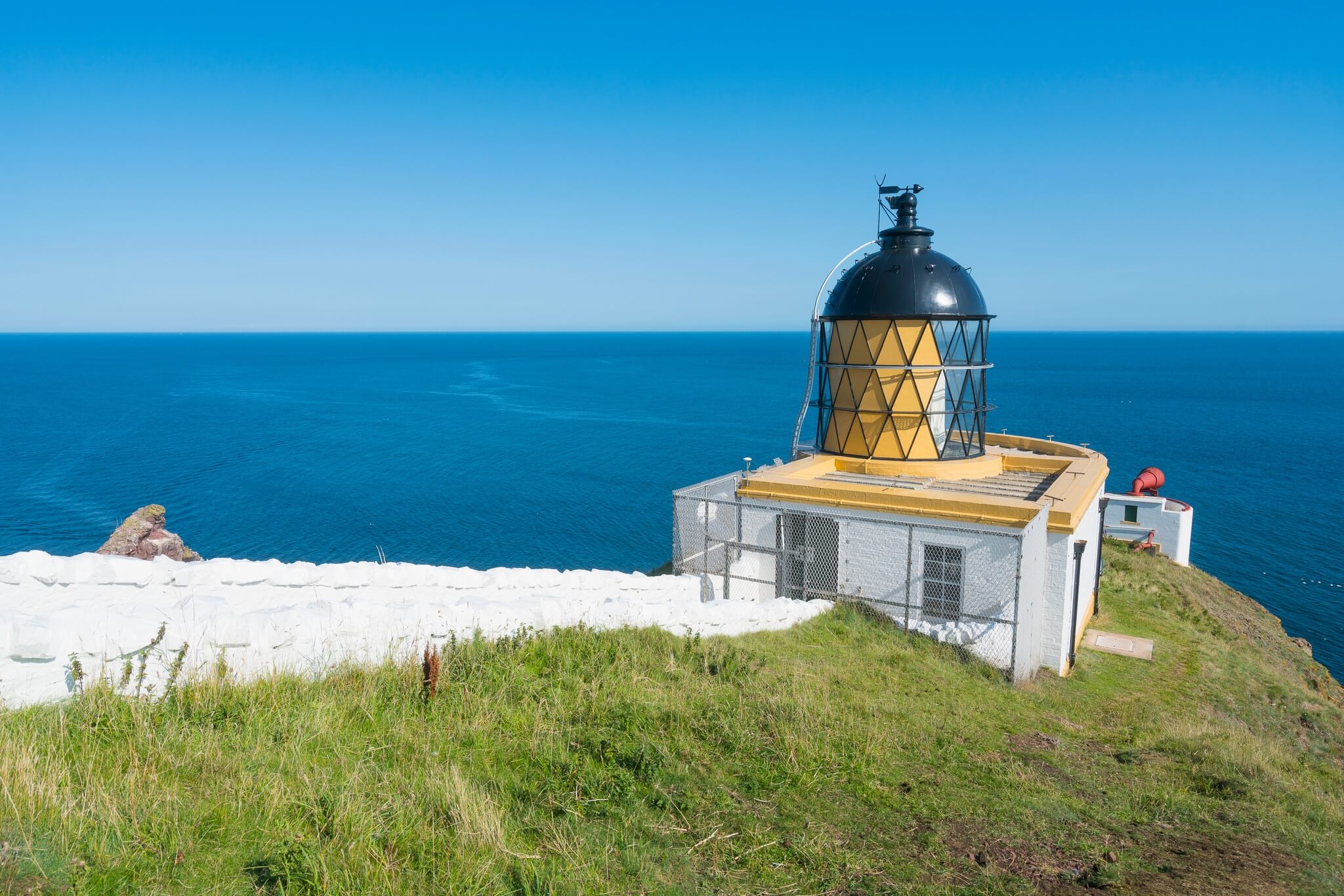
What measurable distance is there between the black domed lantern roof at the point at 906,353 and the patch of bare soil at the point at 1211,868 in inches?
527

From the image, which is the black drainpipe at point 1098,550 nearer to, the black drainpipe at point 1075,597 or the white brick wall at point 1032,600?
the black drainpipe at point 1075,597

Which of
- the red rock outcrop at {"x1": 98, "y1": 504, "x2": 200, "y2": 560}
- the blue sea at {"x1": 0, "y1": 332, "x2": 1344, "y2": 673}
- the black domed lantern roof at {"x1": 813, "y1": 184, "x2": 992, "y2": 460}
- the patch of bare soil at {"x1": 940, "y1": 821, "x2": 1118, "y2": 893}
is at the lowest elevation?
the blue sea at {"x1": 0, "y1": 332, "x2": 1344, "y2": 673}

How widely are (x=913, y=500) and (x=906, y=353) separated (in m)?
5.59

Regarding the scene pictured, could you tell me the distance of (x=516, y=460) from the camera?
5997cm

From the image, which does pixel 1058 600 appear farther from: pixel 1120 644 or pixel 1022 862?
pixel 1022 862

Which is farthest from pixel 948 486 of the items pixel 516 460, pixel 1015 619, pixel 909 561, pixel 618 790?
pixel 516 460

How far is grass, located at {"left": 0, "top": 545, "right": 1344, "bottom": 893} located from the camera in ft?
16.2

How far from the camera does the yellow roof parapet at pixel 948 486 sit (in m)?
14.7

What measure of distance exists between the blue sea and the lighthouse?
1847 cm

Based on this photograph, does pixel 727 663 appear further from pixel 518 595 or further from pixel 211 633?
pixel 211 633

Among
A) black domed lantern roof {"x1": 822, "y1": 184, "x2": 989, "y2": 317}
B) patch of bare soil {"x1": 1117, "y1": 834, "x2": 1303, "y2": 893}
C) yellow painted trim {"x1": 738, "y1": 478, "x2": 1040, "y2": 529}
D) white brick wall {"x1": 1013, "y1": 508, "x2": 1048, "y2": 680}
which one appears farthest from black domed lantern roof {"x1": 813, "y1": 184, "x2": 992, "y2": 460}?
patch of bare soil {"x1": 1117, "y1": 834, "x2": 1303, "y2": 893}

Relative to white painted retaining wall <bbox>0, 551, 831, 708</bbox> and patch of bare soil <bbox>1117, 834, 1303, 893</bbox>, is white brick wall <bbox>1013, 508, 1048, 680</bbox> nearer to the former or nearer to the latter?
white painted retaining wall <bbox>0, 551, 831, 708</bbox>

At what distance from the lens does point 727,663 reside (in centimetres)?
983

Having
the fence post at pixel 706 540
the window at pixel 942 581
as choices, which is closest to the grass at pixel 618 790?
the window at pixel 942 581
